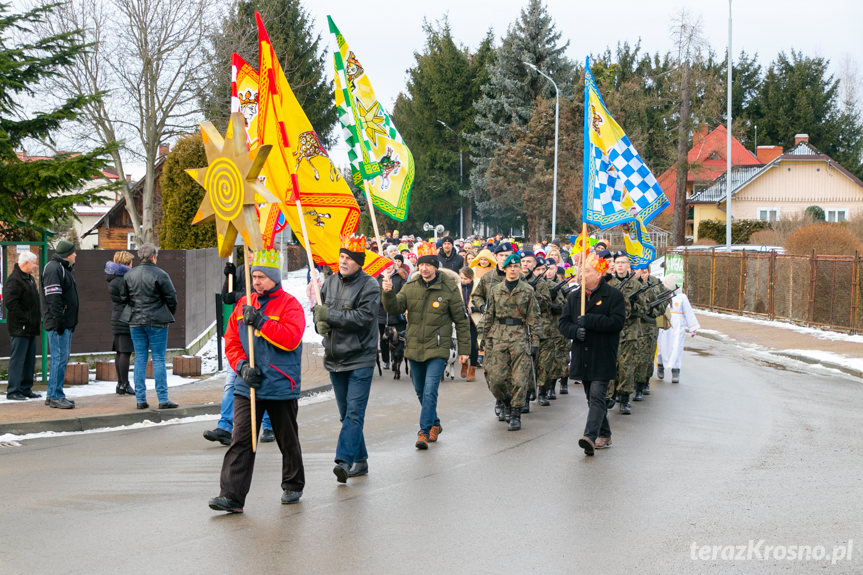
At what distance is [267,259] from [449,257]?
37.3ft

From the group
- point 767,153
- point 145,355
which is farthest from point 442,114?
point 145,355

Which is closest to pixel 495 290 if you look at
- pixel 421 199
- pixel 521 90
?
pixel 521 90

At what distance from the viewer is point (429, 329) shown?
32.1 feet

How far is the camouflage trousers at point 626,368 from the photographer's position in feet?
39.0

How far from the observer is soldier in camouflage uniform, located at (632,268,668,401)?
12812 millimetres

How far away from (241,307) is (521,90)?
59.7 metres

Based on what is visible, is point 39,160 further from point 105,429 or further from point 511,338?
point 511,338

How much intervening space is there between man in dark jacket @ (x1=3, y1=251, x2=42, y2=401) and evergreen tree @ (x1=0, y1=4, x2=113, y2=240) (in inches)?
37.8

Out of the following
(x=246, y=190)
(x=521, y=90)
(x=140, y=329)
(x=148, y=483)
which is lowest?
(x=148, y=483)

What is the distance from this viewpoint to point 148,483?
8.01 m

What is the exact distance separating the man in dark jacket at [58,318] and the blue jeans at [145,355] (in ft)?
2.74

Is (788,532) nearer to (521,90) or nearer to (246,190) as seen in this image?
(246,190)

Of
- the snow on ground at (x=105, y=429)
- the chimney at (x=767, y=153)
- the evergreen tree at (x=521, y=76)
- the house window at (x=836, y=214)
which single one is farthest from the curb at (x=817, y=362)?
the chimney at (x=767, y=153)

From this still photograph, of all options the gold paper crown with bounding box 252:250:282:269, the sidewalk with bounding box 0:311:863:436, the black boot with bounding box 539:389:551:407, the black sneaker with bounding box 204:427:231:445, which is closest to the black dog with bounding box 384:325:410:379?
the sidewalk with bounding box 0:311:863:436
